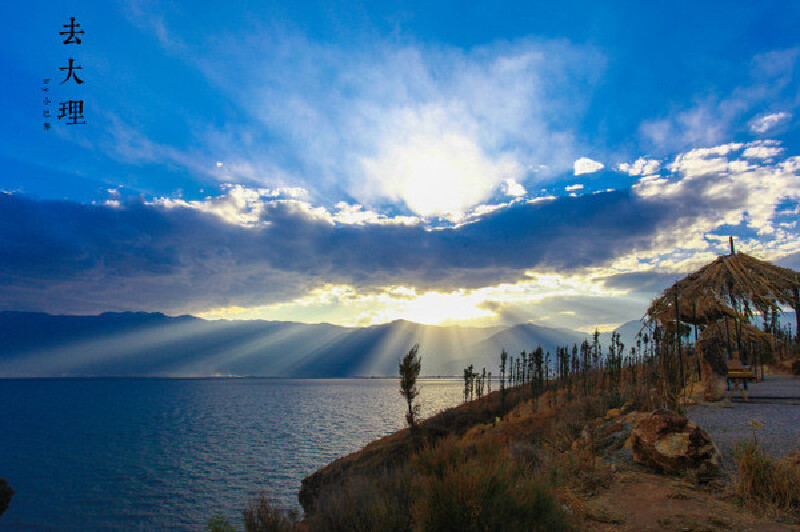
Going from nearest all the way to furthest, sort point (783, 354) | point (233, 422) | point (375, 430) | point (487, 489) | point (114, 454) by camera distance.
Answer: point (487, 489), point (783, 354), point (114, 454), point (375, 430), point (233, 422)

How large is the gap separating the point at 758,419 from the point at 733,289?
18.6 ft

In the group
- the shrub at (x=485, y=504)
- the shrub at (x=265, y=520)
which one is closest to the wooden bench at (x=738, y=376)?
the shrub at (x=485, y=504)

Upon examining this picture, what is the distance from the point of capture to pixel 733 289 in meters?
15.0

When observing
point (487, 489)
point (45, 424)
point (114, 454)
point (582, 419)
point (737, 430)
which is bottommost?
point (45, 424)

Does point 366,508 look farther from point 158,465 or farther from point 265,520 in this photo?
point 158,465

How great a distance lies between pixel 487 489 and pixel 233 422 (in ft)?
272

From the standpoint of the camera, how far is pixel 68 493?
109ft

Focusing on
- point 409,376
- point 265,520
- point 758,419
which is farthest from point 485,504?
point 409,376

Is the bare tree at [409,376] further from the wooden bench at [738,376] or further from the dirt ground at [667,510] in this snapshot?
the dirt ground at [667,510]

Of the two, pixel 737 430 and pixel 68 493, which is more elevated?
pixel 737 430

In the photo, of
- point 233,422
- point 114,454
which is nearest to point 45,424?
point 233,422

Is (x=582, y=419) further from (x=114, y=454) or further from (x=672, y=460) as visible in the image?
(x=114, y=454)

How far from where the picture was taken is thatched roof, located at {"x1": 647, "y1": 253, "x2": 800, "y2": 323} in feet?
47.8

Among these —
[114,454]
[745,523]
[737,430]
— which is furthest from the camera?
[114,454]
